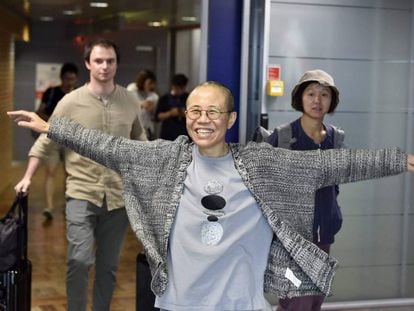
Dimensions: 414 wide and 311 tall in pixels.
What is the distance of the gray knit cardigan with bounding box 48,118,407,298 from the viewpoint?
9.91 ft

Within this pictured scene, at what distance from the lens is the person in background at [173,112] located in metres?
9.21

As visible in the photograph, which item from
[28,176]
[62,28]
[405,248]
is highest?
[62,28]

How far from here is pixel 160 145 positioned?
314 cm

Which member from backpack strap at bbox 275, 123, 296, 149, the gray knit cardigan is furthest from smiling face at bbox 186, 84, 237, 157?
backpack strap at bbox 275, 123, 296, 149

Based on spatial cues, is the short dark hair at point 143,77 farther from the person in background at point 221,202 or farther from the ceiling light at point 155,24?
the person in background at point 221,202

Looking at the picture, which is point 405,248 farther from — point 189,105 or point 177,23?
point 177,23

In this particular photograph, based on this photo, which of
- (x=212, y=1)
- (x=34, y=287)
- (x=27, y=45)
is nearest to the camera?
(x=212, y=1)

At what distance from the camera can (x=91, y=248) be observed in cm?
441

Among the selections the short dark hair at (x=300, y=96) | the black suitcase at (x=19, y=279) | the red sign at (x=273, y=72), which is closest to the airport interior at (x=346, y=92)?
the red sign at (x=273, y=72)

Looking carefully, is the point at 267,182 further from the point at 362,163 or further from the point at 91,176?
the point at 91,176

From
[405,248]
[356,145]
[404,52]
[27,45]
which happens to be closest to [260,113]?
[356,145]

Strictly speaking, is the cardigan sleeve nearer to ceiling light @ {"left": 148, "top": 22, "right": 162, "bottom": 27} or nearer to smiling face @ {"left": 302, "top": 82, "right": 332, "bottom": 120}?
smiling face @ {"left": 302, "top": 82, "right": 332, "bottom": 120}

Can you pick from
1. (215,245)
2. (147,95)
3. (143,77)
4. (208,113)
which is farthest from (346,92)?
(147,95)

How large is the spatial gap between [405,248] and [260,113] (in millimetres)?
1475
